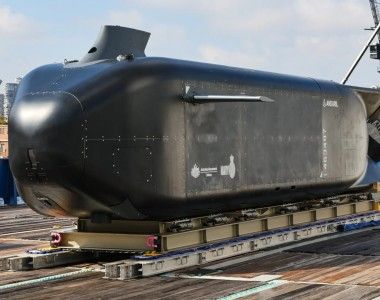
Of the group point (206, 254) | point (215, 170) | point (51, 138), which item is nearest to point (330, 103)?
point (215, 170)

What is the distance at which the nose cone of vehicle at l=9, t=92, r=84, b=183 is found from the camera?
10.5 meters

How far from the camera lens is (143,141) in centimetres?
1112

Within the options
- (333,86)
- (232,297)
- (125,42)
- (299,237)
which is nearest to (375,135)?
(333,86)

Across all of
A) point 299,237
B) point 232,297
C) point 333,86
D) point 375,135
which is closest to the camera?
point 232,297

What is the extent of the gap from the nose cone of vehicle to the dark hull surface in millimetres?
17

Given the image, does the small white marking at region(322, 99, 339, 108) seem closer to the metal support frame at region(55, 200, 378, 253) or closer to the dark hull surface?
the dark hull surface

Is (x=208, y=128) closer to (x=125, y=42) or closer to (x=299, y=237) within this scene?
(x=125, y=42)

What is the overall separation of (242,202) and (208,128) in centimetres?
194

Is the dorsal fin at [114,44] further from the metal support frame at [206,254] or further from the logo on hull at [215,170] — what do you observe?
the metal support frame at [206,254]

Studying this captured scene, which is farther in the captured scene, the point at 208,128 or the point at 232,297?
the point at 208,128

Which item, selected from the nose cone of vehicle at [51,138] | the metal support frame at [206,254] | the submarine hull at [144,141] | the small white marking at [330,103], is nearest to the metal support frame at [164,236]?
the metal support frame at [206,254]

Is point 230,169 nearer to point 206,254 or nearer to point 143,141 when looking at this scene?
point 206,254

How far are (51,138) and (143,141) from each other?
5.36 feet

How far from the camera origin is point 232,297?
9.42 metres
